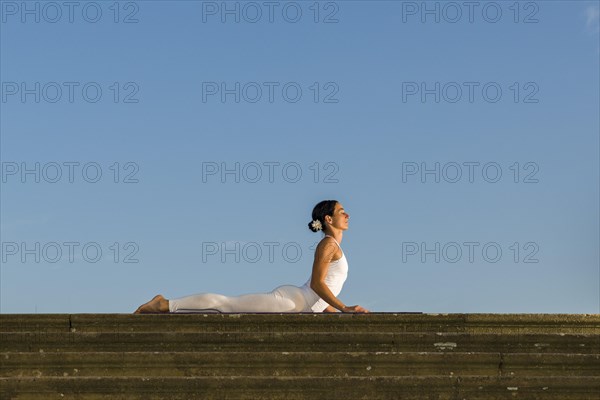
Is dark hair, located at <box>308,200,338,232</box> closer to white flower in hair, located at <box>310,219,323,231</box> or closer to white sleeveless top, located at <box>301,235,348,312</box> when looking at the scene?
white flower in hair, located at <box>310,219,323,231</box>

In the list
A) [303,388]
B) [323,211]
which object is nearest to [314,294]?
[323,211]

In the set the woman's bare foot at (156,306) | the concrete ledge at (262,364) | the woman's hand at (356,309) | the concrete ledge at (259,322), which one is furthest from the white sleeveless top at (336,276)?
the concrete ledge at (262,364)

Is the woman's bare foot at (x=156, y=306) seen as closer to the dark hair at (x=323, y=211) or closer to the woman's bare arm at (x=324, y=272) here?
the woman's bare arm at (x=324, y=272)

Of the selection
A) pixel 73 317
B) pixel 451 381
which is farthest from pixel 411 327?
pixel 73 317

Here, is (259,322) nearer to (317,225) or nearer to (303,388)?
(303,388)

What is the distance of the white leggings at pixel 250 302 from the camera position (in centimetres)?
1047

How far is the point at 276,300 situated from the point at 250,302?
28cm

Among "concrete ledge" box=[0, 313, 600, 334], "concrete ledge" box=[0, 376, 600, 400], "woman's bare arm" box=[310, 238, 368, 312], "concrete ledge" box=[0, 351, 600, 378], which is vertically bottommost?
"concrete ledge" box=[0, 376, 600, 400]

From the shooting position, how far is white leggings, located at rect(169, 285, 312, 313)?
10.5 m

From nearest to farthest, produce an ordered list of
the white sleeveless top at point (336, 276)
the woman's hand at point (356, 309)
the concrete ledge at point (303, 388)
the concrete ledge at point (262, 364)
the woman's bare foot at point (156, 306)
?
the concrete ledge at point (303, 388) → the concrete ledge at point (262, 364) → the woman's hand at point (356, 309) → the woman's bare foot at point (156, 306) → the white sleeveless top at point (336, 276)

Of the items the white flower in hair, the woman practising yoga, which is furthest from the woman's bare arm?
the white flower in hair

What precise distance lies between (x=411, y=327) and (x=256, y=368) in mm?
1785

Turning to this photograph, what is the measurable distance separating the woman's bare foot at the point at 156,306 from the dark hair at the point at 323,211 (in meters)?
1.82

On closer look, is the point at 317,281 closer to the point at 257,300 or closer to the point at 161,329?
the point at 257,300
